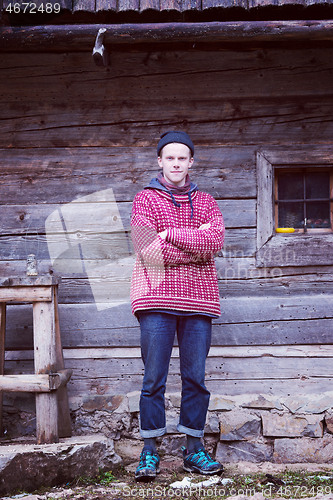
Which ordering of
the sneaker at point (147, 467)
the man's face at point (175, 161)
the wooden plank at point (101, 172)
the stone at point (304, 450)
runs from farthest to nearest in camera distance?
the wooden plank at point (101, 172), the stone at point (304, 450), the man's face at point (175, 161), the sneaker at point (147, 467)

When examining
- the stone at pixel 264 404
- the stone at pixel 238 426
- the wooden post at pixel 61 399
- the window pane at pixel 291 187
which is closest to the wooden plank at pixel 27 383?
the wooden post at pixel 61 399

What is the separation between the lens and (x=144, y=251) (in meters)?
2.65

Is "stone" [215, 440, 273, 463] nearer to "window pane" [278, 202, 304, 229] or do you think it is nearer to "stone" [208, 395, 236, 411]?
"stone" [208, 395, 236, 411]

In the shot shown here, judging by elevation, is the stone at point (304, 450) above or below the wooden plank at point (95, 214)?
below

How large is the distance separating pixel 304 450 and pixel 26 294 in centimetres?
235

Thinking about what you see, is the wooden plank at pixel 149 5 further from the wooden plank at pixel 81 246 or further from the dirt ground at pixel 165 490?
the dirt ground at pixel 165 490

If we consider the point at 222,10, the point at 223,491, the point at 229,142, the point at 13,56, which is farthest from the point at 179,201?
the point at 13,56

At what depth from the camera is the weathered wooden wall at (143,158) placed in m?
3.49

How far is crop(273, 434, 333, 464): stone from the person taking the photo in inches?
132

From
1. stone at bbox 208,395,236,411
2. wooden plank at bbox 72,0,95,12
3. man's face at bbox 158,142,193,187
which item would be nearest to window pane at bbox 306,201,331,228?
man's face at bbox 158,142,193,187

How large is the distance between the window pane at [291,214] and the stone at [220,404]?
146 centimetres

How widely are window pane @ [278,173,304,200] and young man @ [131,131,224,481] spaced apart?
3.28 feet

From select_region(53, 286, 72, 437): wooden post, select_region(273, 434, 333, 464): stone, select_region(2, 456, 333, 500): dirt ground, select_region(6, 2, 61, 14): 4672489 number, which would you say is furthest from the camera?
select_region(273, 434, 333, 464): stone

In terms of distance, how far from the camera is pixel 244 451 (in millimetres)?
3377
